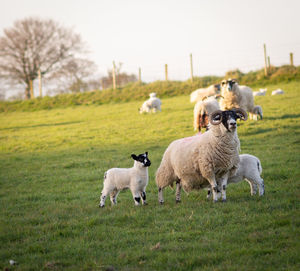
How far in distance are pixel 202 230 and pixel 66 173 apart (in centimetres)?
825

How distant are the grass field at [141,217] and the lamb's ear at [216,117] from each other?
1711mm

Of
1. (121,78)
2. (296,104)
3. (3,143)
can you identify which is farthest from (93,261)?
(121,78)

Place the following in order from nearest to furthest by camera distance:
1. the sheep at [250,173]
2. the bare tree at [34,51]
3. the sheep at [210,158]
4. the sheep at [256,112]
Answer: the sheep at [210,158], the sheep at [250,173], the sheep at [256,112], the bare tree at [34,51]

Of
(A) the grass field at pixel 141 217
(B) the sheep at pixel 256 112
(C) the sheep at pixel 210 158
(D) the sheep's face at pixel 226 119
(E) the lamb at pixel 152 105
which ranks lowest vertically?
(A) the grass field at pixel 141 217

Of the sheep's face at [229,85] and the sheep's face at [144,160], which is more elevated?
the sheep's face at [229,85]

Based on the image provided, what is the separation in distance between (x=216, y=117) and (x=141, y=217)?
2791mm

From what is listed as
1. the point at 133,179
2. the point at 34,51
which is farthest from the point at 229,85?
the point at 34,51

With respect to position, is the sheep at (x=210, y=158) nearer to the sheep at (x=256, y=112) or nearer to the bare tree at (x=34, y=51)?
the sheep at (x=256, y=112)

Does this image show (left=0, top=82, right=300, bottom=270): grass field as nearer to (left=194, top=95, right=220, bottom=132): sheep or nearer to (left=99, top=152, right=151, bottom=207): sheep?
(left=99, top=152, right=151, bottom=207): sheep

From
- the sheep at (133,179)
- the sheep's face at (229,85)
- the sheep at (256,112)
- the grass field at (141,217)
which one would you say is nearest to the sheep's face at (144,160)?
the sheep at (133,179)

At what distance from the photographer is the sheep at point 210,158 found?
8062 mm

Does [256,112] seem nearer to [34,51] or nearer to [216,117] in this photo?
[216,117]

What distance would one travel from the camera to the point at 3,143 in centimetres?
2130

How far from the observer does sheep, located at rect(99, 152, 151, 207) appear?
8664 millimetres
